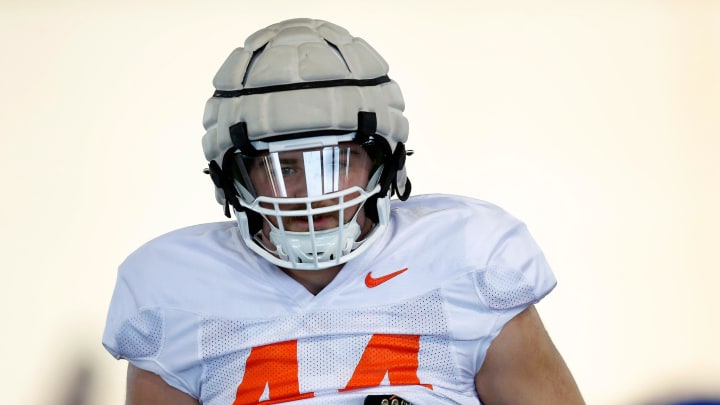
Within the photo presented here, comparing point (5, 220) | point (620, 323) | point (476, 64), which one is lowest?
point (620, 323)

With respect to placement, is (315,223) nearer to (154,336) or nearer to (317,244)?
(317,244)

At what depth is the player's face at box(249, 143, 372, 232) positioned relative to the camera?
2.20 metres

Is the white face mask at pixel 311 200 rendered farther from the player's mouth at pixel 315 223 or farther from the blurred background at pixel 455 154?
the blurred background at pixel 455 154

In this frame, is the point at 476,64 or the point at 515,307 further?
the point at 476,64

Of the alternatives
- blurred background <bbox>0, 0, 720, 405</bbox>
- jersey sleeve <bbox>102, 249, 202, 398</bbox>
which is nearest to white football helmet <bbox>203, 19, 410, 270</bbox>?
jersey sleeve <bbox>102, 249, 202, 398</bbox>

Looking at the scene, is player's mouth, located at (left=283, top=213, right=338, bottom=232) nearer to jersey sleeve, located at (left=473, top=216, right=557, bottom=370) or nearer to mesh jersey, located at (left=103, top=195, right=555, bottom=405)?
mesh jersey, located at (left=103, top=195, right=555, bottom=405)

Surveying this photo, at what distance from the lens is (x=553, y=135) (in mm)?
3639

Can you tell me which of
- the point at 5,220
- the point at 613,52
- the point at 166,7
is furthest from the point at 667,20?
the point at 5,220

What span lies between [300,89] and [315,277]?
311 millimetres

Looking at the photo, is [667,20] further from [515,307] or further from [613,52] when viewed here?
[515,307]

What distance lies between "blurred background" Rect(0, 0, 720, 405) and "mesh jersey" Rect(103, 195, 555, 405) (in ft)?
3.49

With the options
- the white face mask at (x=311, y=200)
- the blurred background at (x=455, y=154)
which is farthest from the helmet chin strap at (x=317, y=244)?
the blurred background at (x=455, y=154)

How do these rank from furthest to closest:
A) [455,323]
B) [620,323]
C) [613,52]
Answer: [613,52], [620,323], [455,323]

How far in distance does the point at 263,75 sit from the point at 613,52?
172cm
